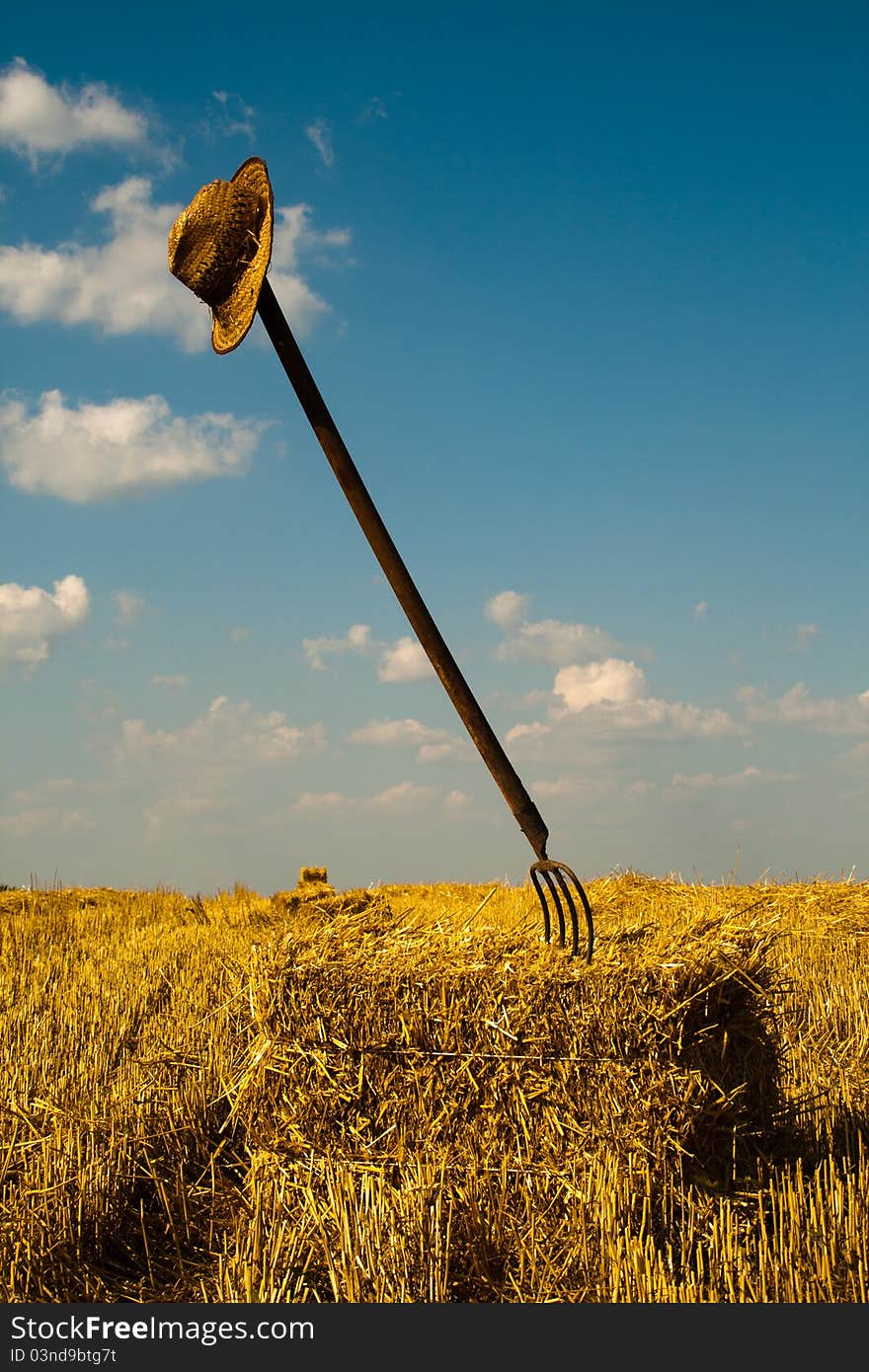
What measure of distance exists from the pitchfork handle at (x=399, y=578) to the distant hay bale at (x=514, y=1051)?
2.02ft

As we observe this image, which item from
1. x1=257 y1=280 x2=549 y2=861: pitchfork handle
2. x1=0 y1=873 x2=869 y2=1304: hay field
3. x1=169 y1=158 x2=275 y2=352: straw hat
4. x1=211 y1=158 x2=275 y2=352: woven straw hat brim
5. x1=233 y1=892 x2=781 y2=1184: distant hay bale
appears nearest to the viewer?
x1=0 y1=873 x2=869 y2=1304: hay field

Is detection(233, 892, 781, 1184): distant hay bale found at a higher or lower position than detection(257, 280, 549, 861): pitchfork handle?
lower

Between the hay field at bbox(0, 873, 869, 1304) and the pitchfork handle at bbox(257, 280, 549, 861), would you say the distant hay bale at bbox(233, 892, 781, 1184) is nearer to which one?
the hay field at bbox(0, 873, 869, 1304)

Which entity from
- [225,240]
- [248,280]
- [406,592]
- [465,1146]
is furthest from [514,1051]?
[225,240]

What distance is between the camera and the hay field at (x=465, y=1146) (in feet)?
12.1

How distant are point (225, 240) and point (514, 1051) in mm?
3591

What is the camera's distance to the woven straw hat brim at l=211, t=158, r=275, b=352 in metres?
4.35

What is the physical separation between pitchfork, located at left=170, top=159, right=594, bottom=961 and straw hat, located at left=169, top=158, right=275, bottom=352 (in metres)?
0.12

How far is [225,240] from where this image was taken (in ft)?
14.7

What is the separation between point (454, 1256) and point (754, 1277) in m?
1.08

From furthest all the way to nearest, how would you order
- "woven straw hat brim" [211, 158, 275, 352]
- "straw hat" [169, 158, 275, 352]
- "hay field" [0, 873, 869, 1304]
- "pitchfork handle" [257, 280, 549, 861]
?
"pitchfork handle" [257, 280, 549, 861]
"straw hat" [169, 158, 275, 352]
"woven straw hat brim" [211, 158, 275, 352]
"hay field" [0, 873, 869, 1304]

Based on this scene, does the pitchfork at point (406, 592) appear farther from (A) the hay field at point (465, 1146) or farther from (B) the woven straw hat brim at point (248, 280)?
(A) the hay field at point (465, 1146)

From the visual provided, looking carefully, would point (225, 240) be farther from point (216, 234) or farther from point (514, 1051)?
point (514, 1051)

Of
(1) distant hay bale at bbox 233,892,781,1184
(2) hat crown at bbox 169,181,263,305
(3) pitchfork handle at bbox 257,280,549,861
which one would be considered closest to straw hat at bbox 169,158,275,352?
(2) hat crown at bbox 169,181,263,305
